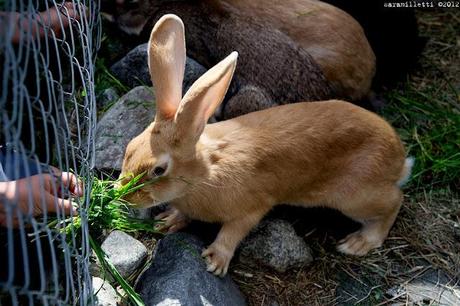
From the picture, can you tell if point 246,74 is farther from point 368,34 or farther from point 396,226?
point 396,226

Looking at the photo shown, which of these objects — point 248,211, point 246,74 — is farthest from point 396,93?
point 248,211

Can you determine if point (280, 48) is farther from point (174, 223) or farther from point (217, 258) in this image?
point (217, 258)

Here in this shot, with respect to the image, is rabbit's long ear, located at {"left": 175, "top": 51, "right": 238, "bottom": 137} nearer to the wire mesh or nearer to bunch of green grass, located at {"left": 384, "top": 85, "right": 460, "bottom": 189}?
the wire mesh

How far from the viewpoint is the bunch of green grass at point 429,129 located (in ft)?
12.5

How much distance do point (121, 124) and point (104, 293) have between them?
119 centimetres

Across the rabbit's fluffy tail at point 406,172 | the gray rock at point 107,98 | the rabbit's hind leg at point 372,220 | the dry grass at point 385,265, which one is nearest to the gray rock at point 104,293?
the dry grass at point 385,265

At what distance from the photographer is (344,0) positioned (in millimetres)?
A: 4613

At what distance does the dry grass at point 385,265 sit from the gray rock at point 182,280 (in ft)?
0.74

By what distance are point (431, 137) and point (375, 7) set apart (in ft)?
3.78

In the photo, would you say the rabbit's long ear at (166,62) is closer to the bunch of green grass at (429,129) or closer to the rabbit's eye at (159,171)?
the rabbit's eye at (159,171)

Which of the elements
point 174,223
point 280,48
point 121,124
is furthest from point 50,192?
point 280,48

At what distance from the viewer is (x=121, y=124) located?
3.67 metres

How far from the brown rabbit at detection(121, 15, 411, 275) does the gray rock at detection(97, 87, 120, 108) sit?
1.00m

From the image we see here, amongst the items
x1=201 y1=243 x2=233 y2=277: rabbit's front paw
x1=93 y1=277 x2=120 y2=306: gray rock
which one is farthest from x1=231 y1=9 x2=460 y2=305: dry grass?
x1=93 y1=277 x2=120 y2=306: gray rock
